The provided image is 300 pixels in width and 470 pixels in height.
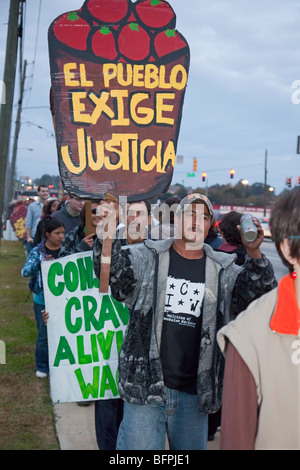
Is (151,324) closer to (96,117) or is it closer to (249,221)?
(249,221)

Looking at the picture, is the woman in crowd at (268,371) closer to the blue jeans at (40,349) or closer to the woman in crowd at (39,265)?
the woman in crowd at (39,265)

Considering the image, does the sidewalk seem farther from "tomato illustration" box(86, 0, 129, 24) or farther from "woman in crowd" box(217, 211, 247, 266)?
"tomato illustration" box(86, 0, 129, 24)

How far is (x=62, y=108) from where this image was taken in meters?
3.13

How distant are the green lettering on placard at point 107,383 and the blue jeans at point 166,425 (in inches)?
31.3

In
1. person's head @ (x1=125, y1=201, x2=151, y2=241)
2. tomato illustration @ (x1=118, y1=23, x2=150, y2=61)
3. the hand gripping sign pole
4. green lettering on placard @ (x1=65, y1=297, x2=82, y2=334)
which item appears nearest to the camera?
the hand gripping sign pole

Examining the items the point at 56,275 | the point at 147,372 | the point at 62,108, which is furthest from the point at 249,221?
the point at 56,275

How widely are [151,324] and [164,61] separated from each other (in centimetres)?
157

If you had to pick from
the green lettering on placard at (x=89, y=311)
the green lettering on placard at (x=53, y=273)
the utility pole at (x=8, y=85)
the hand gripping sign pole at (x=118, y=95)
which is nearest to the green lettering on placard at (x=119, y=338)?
the green lettering on placard at (x=89, y=311)

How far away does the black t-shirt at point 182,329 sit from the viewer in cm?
285

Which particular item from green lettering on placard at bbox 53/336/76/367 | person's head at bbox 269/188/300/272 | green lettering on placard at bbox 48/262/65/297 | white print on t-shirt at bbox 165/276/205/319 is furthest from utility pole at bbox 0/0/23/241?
person's head at bbox 269/188/300/272

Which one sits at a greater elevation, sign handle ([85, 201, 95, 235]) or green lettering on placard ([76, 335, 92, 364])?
sign handle ([85, 201, 95, 235])

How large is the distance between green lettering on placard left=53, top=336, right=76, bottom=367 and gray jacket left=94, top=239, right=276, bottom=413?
3.43 ft

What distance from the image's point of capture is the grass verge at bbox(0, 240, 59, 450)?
425 cm

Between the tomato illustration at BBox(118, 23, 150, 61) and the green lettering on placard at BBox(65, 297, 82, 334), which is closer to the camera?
the tomato illustration at BBox(118, 23, 150, 61)
